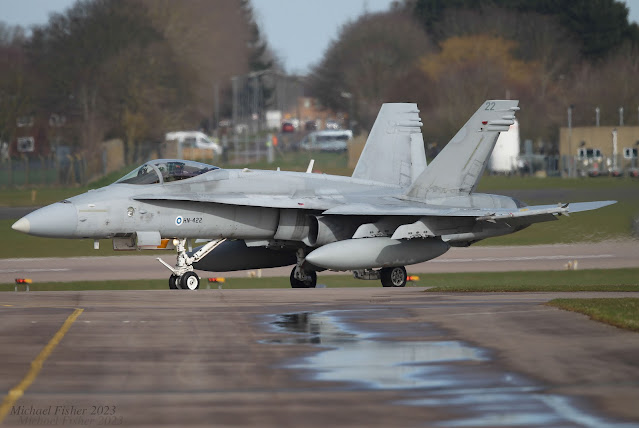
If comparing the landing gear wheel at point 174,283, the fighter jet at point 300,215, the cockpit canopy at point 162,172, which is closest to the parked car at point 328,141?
the fighter jet at point 300,215

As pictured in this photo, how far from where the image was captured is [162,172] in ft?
68.4

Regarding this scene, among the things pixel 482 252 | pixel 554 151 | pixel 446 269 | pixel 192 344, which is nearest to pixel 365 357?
pixel 192 344

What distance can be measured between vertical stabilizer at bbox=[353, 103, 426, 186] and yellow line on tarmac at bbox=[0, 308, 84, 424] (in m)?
12.3

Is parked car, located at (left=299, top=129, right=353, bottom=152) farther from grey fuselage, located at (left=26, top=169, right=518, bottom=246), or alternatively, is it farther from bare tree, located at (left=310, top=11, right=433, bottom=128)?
grey fuselage, located at (left=26, top=169, right=518, bottom=246)

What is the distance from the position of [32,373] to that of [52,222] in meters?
9.81

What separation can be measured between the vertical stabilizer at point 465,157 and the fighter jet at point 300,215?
0.02m

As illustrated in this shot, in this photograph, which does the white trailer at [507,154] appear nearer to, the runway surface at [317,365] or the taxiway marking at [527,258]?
the taxiway marking at [527,258]

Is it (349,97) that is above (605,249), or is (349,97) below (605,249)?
above

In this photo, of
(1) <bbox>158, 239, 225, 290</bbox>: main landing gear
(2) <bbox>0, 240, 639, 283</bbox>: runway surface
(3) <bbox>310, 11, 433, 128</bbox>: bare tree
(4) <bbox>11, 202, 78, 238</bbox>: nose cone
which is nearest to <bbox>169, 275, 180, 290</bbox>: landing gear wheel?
(1) <bbox>158, 239, 225, 290</bbox>: main landing gear

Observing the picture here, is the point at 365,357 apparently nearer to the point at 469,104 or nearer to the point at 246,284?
the point at 246,284

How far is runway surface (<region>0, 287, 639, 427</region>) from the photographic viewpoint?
26.3ft


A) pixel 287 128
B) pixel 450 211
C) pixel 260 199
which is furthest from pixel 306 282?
pixel 287 128

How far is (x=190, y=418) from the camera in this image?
25.8 feet

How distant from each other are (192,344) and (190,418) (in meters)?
3.86
